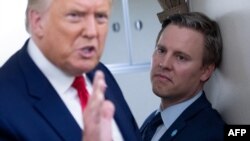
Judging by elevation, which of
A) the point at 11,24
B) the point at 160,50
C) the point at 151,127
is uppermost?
the point at 11,24

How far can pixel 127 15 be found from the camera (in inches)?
99.7

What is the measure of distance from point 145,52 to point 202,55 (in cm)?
118

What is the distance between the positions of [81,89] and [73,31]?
0.53 ft

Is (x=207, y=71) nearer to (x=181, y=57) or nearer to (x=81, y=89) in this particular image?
(x=181, y=57)

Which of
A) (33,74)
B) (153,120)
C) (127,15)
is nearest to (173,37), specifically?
(153,120)

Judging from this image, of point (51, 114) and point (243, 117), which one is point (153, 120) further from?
point (51, 114)

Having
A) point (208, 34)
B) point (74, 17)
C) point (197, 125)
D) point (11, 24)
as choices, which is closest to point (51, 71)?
point (74, 17)

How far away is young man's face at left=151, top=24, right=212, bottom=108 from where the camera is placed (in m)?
1.44

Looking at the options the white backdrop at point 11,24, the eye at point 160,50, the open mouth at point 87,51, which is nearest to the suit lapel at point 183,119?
the eye at point 160,50

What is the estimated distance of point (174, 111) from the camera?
4.79 ft

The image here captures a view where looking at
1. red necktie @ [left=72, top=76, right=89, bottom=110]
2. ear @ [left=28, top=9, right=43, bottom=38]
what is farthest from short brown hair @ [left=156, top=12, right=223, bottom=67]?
ear @ [left=28, top=9, right=43, bottom=38]

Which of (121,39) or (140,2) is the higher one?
(140,2)

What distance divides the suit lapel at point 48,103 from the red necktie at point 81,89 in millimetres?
50

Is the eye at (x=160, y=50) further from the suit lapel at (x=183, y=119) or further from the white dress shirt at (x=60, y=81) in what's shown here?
the white dress shirt at (x=60, y=81)
